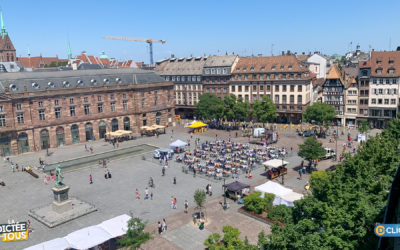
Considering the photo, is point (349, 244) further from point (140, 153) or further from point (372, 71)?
point (372, 71)

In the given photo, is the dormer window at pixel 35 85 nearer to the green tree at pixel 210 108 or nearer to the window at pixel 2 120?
the window at pixel 2 120

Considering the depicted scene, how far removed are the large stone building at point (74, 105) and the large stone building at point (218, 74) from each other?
1301 centimetres

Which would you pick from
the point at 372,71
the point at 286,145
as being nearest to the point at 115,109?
the point at 286,145

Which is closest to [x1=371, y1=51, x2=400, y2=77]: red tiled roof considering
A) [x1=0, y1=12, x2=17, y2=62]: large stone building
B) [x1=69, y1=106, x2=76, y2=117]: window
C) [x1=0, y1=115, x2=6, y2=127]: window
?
[x1=69, y1=106, x2=76, y2=117]: window

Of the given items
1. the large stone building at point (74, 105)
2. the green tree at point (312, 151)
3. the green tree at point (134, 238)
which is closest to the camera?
the green tree at point (134, 238)

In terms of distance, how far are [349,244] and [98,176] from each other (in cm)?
3976

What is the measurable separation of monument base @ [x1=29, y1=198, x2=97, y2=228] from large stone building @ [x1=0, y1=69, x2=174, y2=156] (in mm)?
33429

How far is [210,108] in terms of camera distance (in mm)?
86625

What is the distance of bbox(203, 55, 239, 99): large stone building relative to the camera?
96.5m

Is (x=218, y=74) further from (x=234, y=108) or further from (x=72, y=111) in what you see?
(x=72, y=111)

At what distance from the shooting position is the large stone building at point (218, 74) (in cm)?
9647

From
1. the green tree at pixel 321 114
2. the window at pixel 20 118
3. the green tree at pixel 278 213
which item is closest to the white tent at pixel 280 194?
the green tree at pixel 278 213

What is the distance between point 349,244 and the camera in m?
20.6

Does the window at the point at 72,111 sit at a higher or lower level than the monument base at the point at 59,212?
higher
